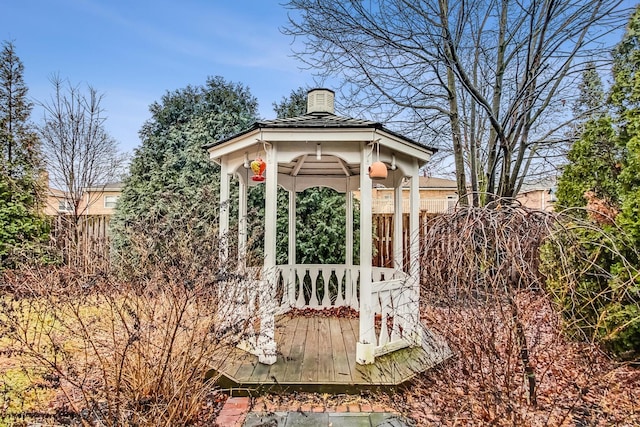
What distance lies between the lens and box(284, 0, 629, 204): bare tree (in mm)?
6680

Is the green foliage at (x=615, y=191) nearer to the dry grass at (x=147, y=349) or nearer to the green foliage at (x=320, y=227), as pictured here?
the dry grass at (x=147, y=349)

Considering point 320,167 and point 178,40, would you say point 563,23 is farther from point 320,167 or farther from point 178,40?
point 178,40

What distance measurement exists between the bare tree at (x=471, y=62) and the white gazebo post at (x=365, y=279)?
391 centimetres

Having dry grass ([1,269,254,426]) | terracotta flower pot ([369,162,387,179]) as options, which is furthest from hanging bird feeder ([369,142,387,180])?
dry grass ([1,269,254,426])

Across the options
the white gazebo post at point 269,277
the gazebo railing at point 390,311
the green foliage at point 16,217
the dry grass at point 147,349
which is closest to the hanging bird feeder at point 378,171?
the white gazebo post at point 269,277

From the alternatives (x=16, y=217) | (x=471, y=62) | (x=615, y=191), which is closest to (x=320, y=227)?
(x=615, y=191)

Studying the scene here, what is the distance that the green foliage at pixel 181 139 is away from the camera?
8430 millimetres

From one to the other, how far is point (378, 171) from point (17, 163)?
10.1 metres

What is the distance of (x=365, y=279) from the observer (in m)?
4.16

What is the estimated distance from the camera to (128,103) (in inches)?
429

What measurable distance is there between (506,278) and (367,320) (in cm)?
195

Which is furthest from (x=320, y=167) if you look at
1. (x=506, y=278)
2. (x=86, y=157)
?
(x=86, y=157)

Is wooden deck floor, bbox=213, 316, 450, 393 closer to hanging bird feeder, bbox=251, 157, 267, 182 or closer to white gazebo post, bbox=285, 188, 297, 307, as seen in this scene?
white gazebo post, bbox=285, 188, 297, 307

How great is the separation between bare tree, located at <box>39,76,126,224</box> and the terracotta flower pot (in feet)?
30.6
